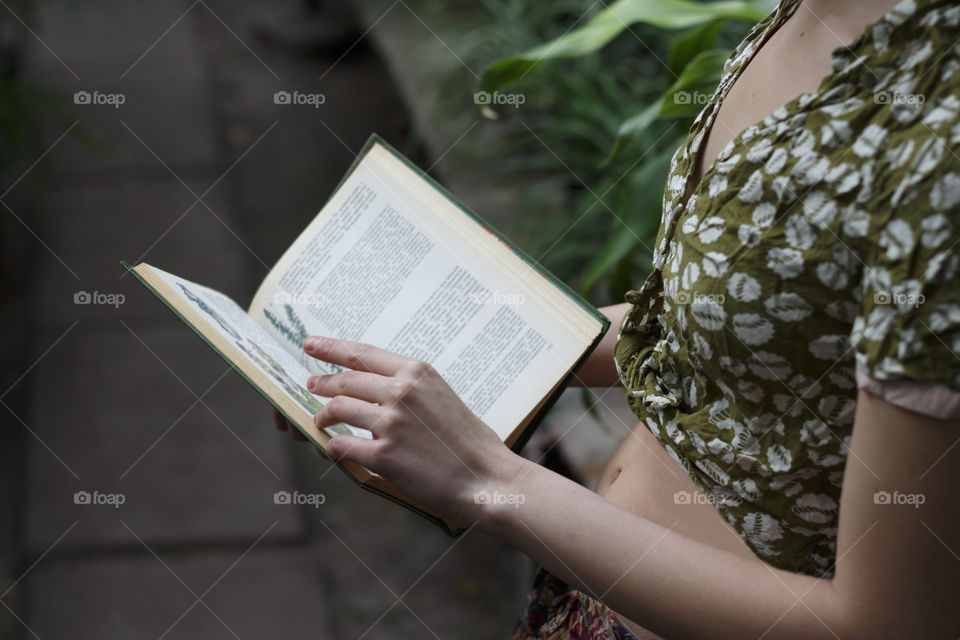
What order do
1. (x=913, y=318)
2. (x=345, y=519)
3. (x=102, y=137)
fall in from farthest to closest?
1. (x=102, y=137)
2. (x=345, y=519)
3. (x=913, y=318)

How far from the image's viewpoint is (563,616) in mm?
836

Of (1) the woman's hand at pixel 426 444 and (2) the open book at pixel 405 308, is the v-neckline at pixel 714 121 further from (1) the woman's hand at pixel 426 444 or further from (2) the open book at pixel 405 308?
(1) the woman's hand at pixel 426 444

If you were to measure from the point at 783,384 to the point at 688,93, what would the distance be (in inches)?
28.5

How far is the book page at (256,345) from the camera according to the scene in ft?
2.42

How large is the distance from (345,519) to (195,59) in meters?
2.49

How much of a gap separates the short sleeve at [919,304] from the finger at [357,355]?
361mm

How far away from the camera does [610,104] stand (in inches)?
94.6

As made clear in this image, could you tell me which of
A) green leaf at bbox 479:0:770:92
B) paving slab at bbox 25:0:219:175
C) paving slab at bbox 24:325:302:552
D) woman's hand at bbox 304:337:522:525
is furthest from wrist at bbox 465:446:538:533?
paving slab at bbox 25:0:219:175

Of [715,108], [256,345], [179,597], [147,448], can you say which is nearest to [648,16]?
[715,108]

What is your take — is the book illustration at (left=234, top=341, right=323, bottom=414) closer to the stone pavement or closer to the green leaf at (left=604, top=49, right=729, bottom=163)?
the green leaf at (left=604, top=49, right=729, bottom=163)

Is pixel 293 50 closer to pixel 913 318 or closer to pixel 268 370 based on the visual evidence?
pixel 268 370

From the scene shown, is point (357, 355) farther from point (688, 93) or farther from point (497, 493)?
point (688, 93)

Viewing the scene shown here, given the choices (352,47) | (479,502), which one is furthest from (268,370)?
(352,47)

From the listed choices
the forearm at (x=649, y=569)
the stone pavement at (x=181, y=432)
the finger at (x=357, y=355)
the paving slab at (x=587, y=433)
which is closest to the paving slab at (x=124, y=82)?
the stone pavement at (x=181, y=432)
